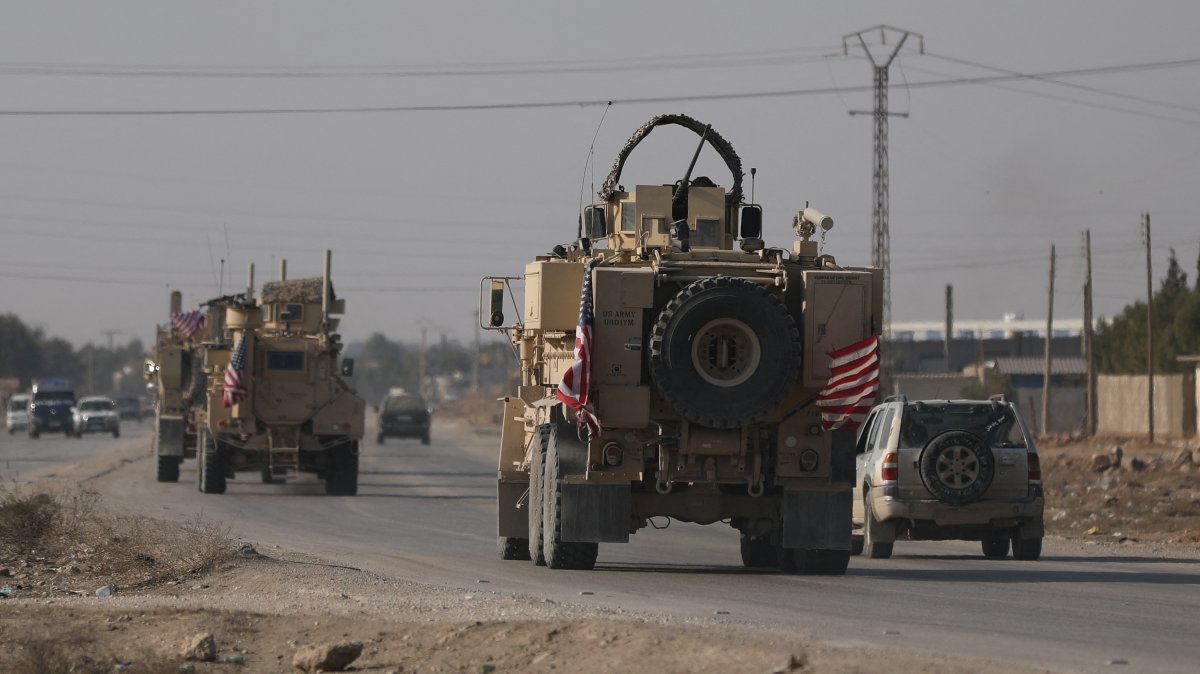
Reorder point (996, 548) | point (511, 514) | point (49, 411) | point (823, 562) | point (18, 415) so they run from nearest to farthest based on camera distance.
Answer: point (823, 562), point (511, 514), point (996, 548), point (49, 411), point (18, 415)

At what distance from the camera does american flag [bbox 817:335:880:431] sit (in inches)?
611

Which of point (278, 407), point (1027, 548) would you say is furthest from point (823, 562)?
point (278, 407)

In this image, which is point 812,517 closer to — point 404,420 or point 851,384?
point 851,384

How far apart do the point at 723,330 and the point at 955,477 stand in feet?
12.9

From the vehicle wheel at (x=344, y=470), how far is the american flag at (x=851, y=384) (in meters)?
18.6

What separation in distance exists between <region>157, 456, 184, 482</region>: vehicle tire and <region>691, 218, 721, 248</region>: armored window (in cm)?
2108

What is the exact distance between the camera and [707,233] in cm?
1780

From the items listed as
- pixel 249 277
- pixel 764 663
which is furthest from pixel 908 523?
pixel 249 277

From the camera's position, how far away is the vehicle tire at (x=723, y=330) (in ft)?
50.7

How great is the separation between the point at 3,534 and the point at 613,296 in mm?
7567

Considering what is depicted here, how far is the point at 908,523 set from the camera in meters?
18.7

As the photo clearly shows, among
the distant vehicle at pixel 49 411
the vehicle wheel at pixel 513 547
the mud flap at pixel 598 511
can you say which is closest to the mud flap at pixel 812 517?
the mud flap at pixel 598 511

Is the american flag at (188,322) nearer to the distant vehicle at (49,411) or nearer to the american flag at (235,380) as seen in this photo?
the american flag at (235,380)

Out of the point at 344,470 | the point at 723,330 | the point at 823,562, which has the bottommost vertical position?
the point at 823,562
